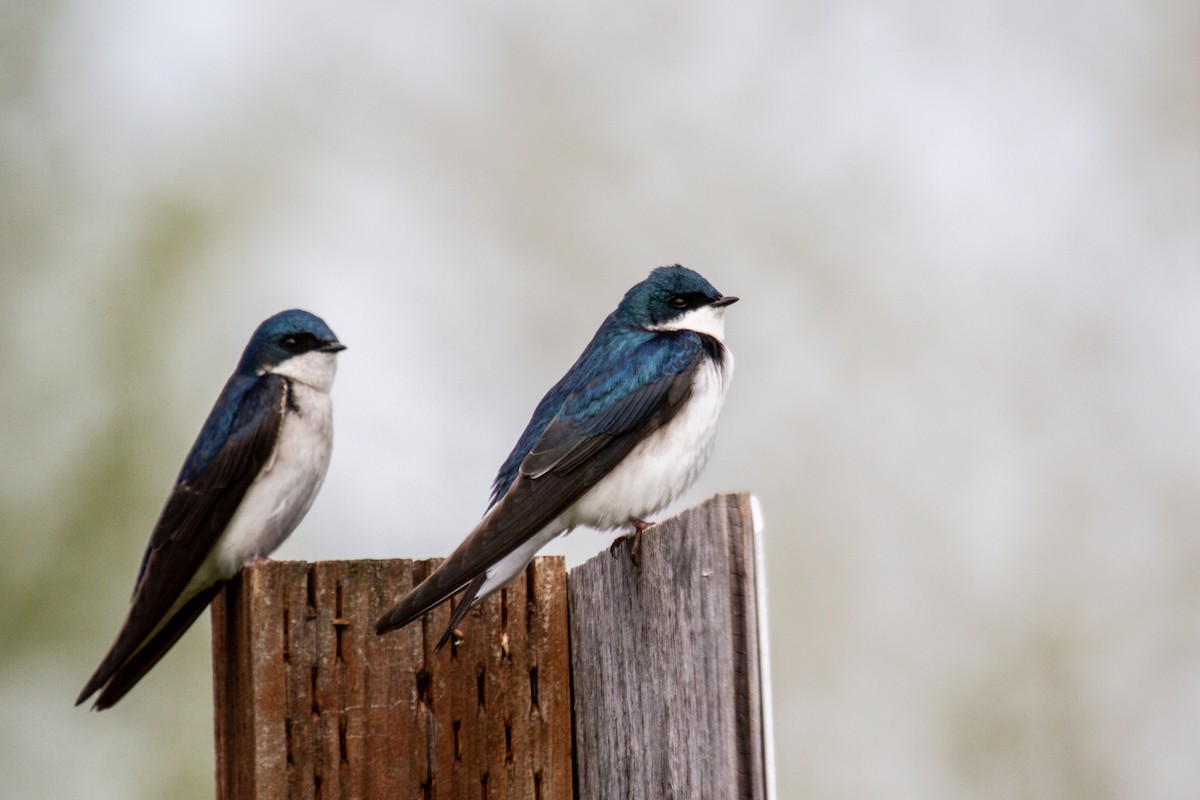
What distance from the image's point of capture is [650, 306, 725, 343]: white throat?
9.93 ft

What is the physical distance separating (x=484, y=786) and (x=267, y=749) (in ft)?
1.00

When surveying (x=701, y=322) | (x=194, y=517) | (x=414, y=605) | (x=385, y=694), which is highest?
(x=701, y=322)

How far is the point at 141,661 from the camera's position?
2896 millimetres

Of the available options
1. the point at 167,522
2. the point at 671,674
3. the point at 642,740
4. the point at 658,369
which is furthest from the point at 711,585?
the point at 167,522

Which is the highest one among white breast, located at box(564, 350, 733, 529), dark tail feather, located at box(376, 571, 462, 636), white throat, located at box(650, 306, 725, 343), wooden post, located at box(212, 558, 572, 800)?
white throat, located at box(650, 306, 725, 343)

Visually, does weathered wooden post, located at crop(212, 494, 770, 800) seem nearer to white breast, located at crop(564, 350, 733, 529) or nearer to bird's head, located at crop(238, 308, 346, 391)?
white breast, located at crop(564, 350, 733, 529)

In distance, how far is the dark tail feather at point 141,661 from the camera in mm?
2721

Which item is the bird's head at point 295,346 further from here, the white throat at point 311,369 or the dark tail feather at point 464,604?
the dark tail feather at point 464,604

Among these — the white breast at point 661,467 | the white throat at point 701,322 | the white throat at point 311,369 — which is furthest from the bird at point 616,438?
the white throat at point 311,369

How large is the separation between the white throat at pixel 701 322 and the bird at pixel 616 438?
104 mm

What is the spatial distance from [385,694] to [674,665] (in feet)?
1.50

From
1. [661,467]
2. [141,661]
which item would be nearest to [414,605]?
[661,467]

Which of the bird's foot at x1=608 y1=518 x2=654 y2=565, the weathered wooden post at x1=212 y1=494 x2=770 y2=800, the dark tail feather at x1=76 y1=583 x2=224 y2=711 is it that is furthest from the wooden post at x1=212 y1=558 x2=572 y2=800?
the dark tail feather at x1=76 y1=583 x2=224 y2=711

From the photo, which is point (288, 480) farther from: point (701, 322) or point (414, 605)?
point (414, 605)
